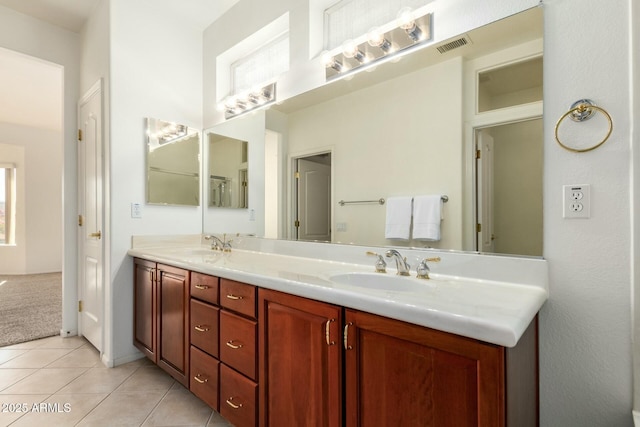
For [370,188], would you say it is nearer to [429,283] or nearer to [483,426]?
[429,283]

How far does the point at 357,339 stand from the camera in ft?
3.40

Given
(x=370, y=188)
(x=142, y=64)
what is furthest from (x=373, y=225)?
(x=142, y=64)

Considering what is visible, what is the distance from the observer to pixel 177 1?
241 cm

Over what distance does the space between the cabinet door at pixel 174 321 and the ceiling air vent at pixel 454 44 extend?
173 cm

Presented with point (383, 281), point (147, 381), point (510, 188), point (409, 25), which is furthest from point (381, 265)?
point (147, 381)

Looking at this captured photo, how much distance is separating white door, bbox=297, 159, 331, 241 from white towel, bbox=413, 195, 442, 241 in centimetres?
53

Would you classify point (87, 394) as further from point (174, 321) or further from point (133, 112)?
point (133, 112)

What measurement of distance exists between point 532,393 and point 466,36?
140 centimetres

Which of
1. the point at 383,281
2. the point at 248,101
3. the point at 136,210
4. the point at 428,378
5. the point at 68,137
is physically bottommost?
the point at 428,378

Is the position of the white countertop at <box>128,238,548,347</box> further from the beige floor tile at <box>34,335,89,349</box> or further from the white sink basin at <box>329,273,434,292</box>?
the beige floor tile at <box>34,335,89,349</box>

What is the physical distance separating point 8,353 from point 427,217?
3267 mm

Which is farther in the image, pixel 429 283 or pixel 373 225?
pixel 373 225

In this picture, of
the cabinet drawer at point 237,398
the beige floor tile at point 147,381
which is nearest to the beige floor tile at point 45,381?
the beige floor tile at point 147,381

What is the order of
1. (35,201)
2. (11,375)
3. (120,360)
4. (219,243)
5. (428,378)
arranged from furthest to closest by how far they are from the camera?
1. (35,201)
2. (219,243)
3. (120,360)
4. (11,375)
5. (428,378)
